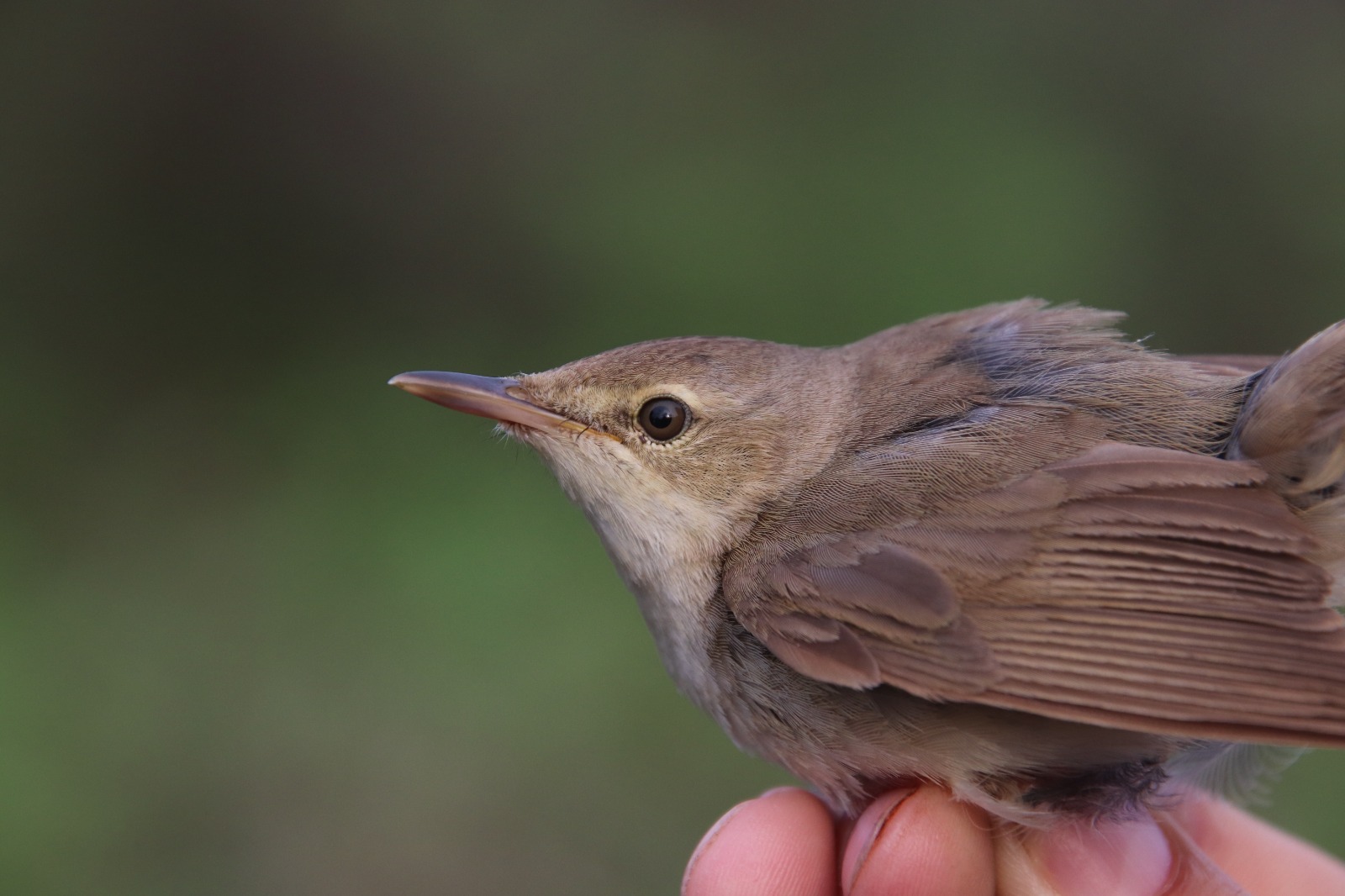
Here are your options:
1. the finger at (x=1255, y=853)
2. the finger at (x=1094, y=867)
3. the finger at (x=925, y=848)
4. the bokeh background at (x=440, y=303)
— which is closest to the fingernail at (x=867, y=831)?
the finger at (x=925, y=848)

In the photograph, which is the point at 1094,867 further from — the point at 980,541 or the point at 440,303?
the point at 440,303

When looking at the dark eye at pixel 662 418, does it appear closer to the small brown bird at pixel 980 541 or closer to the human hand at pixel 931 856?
the small brown bird at pixel 980 541

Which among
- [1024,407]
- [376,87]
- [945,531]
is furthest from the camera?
[376,87]

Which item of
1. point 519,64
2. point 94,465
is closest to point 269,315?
point 94,465

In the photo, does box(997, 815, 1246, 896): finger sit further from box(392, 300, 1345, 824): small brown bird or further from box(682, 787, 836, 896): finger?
box(682, 787, 836, 896): finger

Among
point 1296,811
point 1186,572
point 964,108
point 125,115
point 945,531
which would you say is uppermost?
point 125,115

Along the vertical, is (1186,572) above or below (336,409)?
below

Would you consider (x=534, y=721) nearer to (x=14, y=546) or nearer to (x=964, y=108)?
(x=14, y=546)

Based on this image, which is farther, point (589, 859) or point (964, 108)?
point (964, 108)
